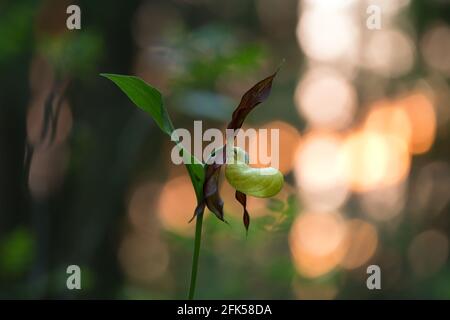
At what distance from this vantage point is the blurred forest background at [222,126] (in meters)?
2.25

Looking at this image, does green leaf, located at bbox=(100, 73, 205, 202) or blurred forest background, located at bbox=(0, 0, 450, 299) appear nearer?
green leaf, located at bbox=(100, 73, 205, 202)

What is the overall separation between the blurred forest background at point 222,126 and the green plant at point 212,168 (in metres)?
0.59

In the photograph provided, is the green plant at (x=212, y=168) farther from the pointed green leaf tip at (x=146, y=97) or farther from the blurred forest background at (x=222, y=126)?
the blurred forest background at (x=222, y=126)

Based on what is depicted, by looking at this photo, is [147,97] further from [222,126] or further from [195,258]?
[222,126]

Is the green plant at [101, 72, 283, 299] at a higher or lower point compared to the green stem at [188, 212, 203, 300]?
higher

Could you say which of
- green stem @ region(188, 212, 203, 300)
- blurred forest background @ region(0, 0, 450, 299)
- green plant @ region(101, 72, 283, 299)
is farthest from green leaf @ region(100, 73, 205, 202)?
blurred forest background @ region(0, 0, 450, 299)

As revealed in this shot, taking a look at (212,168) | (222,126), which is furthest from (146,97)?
(222,126)

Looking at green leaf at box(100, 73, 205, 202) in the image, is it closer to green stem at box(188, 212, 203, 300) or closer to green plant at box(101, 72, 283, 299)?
green plant at box(101, 72, 283, 299)

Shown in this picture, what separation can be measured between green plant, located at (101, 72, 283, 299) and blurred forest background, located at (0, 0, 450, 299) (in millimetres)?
585

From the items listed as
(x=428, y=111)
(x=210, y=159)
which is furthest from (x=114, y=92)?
(x=428, y=111)

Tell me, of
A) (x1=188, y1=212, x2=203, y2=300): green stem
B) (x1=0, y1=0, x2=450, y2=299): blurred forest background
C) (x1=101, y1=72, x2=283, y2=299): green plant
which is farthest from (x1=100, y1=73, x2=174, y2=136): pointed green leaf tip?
(x1=0, y1=0, x2=450, y2=299): blurred forest background

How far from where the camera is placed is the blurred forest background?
225cm

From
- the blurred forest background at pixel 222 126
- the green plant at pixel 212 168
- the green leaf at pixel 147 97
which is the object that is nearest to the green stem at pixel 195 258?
the green plant at pixel 212 168

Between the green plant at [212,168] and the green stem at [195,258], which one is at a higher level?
the green plant at [212,168]
